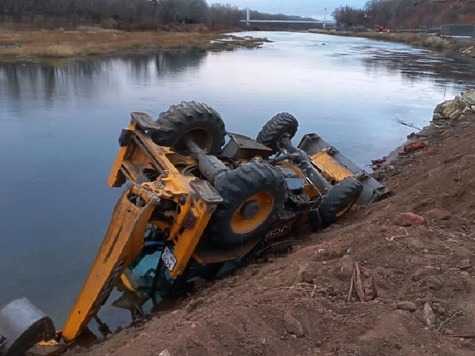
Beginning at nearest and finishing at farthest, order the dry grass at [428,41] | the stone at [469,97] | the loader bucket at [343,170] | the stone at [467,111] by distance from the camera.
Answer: the loader bucket at [343,170], the stone at [467,111], the stone at [469,97], the dry grass at [428,41]

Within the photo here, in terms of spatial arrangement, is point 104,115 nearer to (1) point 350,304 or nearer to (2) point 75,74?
(2) point 75,74

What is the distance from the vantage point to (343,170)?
752 cm

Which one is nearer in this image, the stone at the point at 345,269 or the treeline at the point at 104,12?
the stone at the point at 345,269

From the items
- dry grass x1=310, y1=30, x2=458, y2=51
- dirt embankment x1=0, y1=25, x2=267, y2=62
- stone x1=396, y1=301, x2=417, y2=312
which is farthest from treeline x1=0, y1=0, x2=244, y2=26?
stone x1=396, y1=301, x2=417, y2=312

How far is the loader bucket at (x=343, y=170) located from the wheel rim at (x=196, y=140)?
1702mm

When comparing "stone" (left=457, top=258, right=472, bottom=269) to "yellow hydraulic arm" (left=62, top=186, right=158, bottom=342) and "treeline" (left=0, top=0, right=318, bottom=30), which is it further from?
"treeline" (left=0, top=0, right=318, bottom=30)

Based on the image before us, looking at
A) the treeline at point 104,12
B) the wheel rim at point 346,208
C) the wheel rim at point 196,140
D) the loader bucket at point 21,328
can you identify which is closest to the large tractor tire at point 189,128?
the wheel rim at point 196,140

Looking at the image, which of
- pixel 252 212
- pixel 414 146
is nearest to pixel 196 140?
pixel 252 212

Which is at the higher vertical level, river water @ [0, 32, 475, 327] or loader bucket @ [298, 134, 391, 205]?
loader bucket @ [298, 134, 391, 205]

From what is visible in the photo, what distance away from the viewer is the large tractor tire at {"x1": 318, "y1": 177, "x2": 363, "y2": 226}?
634 centimetres

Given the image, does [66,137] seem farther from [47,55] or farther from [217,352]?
[47,55]

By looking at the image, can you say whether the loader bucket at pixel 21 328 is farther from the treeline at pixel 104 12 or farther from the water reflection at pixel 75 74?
the treeline at pixel 104 12

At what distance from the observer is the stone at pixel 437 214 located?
5074mm

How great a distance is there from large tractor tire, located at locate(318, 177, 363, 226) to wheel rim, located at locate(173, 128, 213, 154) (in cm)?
150
